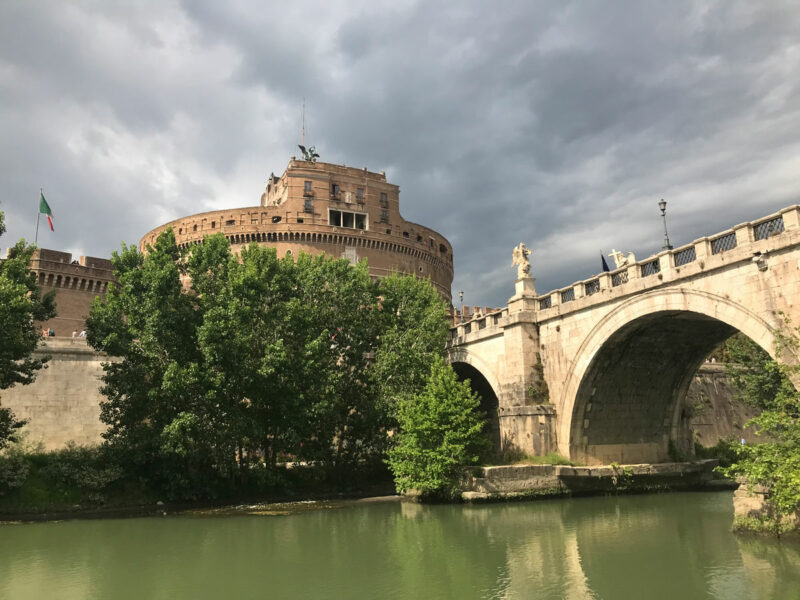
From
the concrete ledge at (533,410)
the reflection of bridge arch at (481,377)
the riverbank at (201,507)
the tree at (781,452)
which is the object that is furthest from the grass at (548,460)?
the tree at (781,452)

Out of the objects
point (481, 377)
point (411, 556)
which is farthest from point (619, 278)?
point (481, 377)

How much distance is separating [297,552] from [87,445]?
1836 cm

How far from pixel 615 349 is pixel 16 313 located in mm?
21417

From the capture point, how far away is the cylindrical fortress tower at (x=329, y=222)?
55750mm

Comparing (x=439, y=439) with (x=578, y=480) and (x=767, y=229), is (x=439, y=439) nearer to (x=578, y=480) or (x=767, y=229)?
(x=578, y=480)

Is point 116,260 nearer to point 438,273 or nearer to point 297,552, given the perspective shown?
point 297,552

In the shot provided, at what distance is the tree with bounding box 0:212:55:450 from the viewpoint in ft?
68.9

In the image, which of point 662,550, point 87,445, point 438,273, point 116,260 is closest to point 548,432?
point 662,550

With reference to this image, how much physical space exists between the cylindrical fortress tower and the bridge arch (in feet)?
101

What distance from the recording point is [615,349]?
2383cm

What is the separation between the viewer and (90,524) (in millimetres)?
20234

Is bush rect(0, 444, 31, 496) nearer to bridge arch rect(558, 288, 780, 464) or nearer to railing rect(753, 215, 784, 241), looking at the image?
bridge arch rect(558, 288, 780, 464)

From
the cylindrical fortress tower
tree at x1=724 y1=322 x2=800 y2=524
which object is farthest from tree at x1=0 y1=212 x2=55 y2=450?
the cylindrical fortress tower

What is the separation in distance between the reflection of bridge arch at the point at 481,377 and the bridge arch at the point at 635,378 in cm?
411
